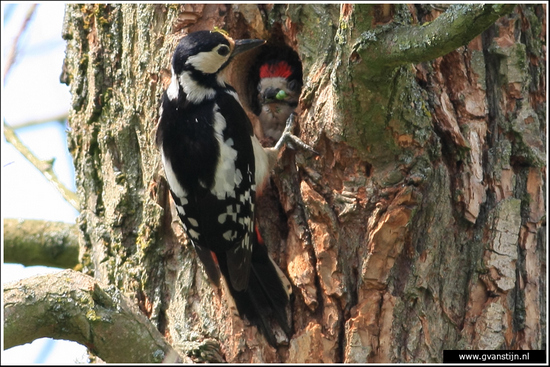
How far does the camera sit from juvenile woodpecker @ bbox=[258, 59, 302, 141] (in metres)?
4.25

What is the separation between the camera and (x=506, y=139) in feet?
10.4

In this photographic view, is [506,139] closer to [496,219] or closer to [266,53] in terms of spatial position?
[496,219]

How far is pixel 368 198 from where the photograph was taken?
3.01 metres

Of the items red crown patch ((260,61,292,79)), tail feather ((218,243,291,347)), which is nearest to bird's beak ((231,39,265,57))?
red crown patch ((260,61,292,79))

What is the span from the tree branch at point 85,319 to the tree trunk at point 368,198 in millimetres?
619

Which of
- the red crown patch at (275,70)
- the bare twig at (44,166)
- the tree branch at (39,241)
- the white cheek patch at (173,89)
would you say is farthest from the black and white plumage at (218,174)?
the tree branch at (39,241)

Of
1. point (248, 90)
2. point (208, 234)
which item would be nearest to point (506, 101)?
point (208, 234)

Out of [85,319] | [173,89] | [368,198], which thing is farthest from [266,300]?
[173,89]

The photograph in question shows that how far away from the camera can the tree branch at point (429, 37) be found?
212 centimetres

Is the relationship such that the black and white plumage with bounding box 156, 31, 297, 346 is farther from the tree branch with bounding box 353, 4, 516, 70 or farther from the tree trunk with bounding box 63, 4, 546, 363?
the tree branch with bounding box 353, 4, 516, 70

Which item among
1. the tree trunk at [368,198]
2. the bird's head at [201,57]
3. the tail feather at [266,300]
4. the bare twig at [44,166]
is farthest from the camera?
the bare twig at [44,166]

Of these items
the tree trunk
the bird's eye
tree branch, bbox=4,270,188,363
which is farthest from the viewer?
the bird's eye

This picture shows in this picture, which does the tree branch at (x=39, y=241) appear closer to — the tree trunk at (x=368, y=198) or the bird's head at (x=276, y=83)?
the tree trunk at (x=368, y=198)

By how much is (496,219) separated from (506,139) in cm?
43
